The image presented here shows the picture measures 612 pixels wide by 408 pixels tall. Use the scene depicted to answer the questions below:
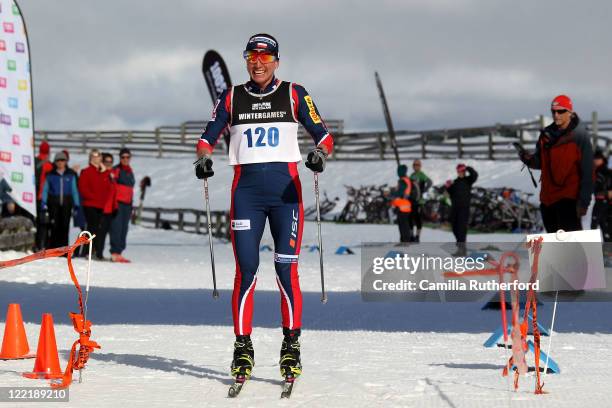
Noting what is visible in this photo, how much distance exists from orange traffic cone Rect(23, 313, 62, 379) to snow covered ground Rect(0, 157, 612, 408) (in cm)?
12

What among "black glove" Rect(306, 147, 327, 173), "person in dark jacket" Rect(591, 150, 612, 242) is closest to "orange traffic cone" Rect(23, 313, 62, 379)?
"black glove" Rect(306, 147, 327, 173)

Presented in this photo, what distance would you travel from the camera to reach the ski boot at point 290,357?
5547 mm

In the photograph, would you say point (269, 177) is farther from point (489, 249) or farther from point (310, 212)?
point (310, 212)

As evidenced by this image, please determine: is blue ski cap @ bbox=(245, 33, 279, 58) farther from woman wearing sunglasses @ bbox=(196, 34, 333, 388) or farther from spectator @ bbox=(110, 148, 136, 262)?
spectator @ bbox=(110, 148, 136, 262)

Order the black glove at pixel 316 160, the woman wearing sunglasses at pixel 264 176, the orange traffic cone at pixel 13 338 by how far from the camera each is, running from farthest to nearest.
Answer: the orange traffic cone at pixel 13 338, the woman wearing sunglasses at pixel 264 176, the black glove at pixel 316 160

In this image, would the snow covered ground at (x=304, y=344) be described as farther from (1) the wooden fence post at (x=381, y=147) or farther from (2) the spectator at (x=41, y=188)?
(1) the wooden fence post at (x=381, y=147)

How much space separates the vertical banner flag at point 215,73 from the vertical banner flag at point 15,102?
39.4 feet

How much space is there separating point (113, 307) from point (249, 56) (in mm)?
5017

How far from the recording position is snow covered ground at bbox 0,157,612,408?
540 centimetres

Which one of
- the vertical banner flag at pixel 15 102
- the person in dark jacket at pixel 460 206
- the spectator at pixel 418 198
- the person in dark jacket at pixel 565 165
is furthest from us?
the spectator at pixel 418 198

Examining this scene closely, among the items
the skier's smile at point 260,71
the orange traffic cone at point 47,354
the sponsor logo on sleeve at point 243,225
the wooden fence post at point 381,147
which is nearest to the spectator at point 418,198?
the skier's smile at point 260,71

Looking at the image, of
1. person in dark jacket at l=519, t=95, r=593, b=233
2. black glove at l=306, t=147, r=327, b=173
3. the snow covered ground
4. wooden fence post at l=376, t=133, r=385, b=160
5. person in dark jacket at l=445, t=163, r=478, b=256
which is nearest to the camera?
the snow covered ground

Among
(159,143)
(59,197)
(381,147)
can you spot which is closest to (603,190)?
(59,197)

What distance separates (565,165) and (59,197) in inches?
372
